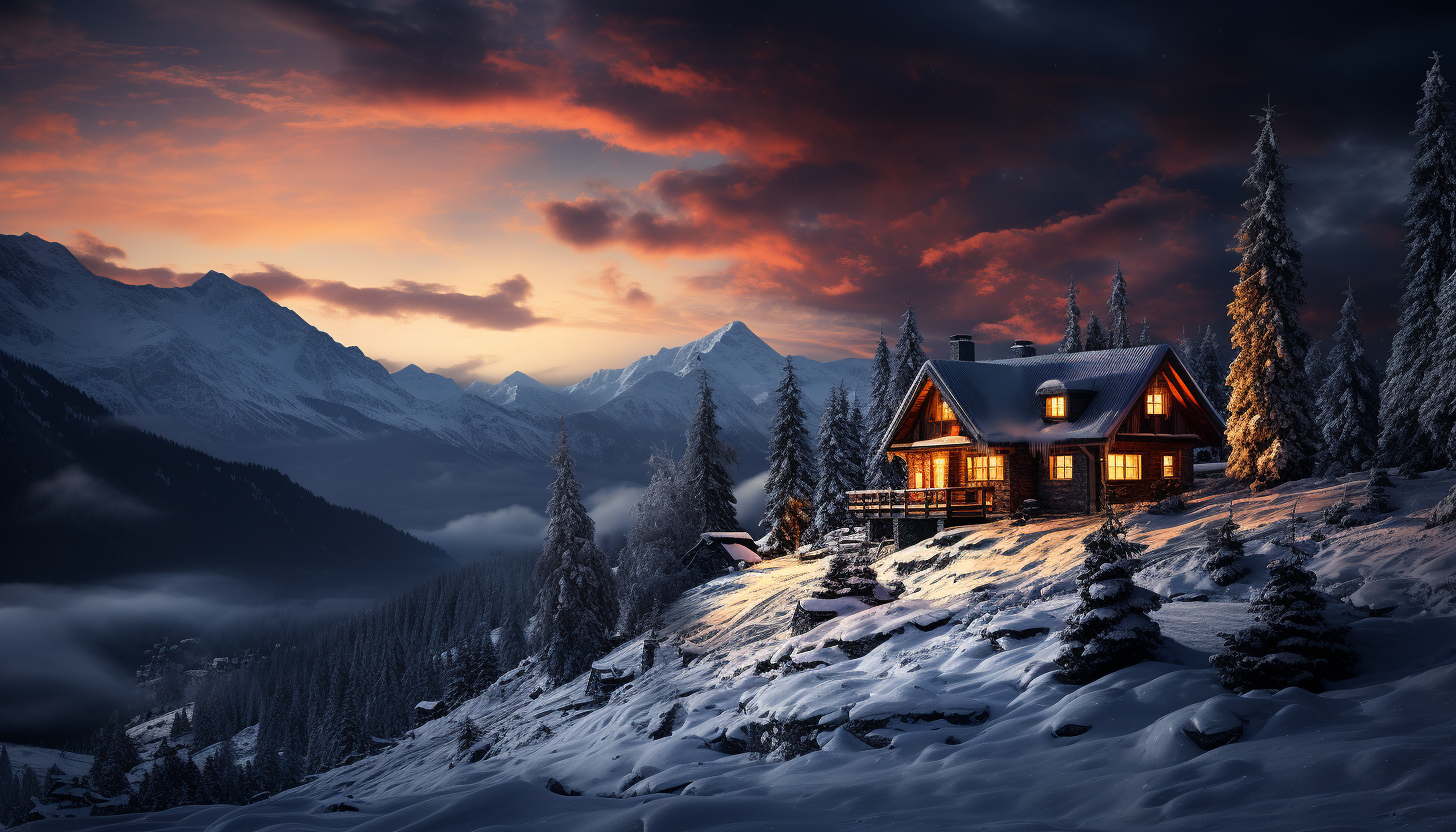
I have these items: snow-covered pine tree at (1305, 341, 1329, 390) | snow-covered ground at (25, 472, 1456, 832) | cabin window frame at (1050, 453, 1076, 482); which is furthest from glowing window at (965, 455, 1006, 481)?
snow-covered pine tree at (1305, 341, 1329, 390)

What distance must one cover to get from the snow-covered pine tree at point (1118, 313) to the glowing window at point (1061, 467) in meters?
33.7

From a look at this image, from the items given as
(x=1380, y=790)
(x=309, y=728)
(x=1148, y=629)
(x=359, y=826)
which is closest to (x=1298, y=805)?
(x=1380, y=790)

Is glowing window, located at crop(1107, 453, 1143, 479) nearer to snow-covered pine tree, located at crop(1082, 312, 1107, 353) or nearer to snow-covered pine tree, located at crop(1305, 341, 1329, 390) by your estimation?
snow-covered pine tree, located at crop(1082, 312, 1107, 353)

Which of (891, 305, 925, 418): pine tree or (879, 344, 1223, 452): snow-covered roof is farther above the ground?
(891, 305, 925, 418): pine tree

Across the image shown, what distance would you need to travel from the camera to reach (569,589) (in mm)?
43688

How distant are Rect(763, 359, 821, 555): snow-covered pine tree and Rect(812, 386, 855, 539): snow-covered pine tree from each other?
4.76 ft

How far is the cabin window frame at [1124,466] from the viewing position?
112ft

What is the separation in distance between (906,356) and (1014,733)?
138 feet

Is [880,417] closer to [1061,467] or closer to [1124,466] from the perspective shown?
[1061,467]

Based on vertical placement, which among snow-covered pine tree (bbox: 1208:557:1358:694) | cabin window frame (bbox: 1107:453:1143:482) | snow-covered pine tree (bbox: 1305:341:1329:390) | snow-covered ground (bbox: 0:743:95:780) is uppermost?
snow-covered pine tree (bbox: 1305:341:1329:390)

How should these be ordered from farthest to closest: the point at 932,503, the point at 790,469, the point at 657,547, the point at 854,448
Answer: the point at 790,469 → the point at 854,448 → the point at 657,547 → the point at 932,503

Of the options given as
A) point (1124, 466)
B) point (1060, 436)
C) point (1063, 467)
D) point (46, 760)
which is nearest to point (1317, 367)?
point (1124, 466)

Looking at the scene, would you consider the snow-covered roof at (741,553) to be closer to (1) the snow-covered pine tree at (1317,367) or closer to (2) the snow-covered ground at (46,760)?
(1) the snow-covered pine tree at (1317,367)

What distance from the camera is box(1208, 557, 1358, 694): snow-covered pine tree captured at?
1128 cm
